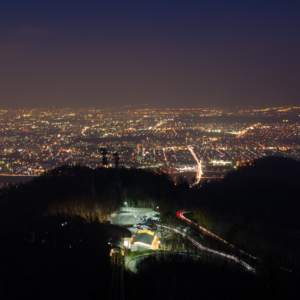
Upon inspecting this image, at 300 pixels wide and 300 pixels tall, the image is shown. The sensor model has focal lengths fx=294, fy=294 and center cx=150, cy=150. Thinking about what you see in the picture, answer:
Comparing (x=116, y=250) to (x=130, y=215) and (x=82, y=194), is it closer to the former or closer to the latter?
(x=130, y=215)

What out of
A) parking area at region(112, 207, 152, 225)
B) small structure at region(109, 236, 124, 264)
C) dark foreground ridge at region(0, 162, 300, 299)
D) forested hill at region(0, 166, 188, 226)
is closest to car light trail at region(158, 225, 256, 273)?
dark foreground ridge at region(0, 162, 300, 299)

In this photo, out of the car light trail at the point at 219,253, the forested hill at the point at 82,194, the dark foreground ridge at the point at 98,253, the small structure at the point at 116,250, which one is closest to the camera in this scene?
the dark foreground ridge at the point at 98,253

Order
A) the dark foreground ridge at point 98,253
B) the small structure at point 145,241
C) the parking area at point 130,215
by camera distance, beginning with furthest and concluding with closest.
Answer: the parking area at point 130,215 < the small structure at point 145,241 < the dark foreground ridge at point 98,253

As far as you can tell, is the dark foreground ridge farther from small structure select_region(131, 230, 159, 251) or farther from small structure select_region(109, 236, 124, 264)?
small structure select_region(131, 230, 159, 251)

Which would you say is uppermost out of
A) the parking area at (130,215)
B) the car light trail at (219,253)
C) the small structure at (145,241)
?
the small structure at (145,241)

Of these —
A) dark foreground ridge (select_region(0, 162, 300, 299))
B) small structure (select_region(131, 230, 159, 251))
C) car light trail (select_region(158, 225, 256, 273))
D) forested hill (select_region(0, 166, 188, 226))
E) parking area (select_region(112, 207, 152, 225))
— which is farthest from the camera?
parking area (select_region(112, 207, 152, 225))

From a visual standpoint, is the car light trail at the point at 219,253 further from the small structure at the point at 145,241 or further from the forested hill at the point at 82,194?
the forested hill at the point at 82,194

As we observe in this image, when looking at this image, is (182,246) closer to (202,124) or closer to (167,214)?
(167,214)

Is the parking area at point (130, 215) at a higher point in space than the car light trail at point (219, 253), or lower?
lower

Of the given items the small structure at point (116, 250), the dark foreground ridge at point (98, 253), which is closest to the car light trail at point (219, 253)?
the dark foreground ridge at point (98, 253)

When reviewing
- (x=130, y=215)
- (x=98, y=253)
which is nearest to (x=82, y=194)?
(x=130, y=215)
